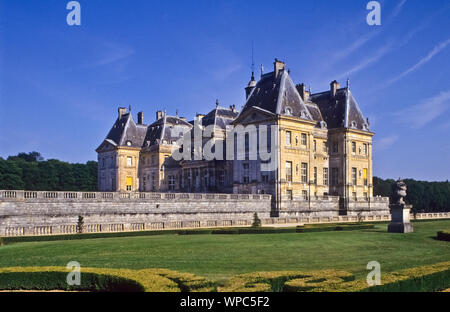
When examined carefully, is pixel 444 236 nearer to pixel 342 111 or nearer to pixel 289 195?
pixel 289 195

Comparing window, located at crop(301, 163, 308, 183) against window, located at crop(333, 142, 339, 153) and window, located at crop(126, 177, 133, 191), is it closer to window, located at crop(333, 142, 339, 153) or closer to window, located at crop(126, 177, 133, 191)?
window, located at crop(333, 142, 339, 153)

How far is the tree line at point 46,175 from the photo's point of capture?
296 feet

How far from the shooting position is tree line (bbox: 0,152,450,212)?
96.7 metres

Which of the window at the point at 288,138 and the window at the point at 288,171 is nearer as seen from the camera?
the window at the point at 288,171

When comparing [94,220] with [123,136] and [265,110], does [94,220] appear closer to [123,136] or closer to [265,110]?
[265,110]

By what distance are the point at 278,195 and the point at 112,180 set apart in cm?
3455

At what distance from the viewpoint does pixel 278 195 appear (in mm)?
52281

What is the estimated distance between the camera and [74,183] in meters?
103

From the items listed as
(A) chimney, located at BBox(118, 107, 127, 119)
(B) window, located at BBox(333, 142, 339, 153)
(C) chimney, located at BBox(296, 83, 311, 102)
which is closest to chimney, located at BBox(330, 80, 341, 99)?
(C) chimney, located at BBox(296, 83, 311, 102)

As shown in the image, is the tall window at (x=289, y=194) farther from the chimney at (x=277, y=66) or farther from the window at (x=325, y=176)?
the chimney at (x=277, y=66)

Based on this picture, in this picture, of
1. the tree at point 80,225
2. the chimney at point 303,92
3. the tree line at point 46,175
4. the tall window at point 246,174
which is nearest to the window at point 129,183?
the tree line at point 46,175

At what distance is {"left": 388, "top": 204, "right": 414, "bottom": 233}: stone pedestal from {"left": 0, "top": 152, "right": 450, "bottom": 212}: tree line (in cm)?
6628

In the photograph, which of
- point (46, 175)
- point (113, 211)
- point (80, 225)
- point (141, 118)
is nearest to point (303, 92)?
point (141, 118)

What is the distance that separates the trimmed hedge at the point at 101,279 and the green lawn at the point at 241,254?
235 cm
